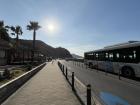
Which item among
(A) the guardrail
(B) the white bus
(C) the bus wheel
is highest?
(B) the white bus

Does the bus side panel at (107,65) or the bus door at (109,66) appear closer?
the bus door at (109,66)

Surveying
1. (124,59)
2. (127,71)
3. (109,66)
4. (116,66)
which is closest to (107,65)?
(109,66)

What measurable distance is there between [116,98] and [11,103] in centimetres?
474

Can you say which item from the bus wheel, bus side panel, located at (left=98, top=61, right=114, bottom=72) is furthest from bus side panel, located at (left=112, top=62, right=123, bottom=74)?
bus side panel, located at (left=98, top=61, right=114, bottom=72)

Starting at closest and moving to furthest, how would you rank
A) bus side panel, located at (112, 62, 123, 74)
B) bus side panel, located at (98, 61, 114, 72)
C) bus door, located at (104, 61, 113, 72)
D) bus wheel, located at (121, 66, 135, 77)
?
bus wheel, located at (121, 66, 135, 77) < bus side panel, located at (112, 62, 123, 74) < bus door, located at (104, 61, 113, 72) < bus side panel, located at (98, 61, 114, 72)

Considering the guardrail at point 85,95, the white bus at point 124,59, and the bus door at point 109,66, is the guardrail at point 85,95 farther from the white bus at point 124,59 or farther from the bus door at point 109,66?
the bus door at point 109,66

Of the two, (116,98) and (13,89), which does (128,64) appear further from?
(13,89)

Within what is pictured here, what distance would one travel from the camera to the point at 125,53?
2164cm

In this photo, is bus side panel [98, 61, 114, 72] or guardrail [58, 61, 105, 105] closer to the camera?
guardrail [58, 61, 105, 105]

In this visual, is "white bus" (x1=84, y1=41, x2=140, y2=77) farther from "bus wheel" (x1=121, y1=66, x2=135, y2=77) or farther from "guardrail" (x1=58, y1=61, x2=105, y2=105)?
"guardrail" (x1=58, y1=61, x2=105, y2=105)

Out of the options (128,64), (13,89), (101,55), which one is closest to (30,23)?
(101,55)

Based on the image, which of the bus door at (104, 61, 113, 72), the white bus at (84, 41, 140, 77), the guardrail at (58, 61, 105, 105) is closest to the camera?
the guardrail at (58, 61, 105, 105)

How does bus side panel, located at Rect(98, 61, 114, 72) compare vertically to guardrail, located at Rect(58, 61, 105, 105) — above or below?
above

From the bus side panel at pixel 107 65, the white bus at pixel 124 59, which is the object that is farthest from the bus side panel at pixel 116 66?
the bus side panel at pixel 107 65
